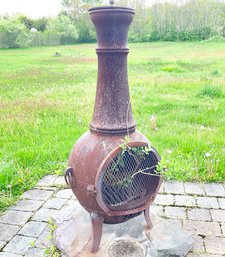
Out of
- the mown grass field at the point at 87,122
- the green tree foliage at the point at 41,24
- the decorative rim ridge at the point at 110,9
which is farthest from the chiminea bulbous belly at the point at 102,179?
the green tree foliage at the point at 41,24

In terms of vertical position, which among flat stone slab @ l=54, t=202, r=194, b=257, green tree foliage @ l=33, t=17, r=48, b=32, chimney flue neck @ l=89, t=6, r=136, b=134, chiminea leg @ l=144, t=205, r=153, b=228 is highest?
green tree foliage @ l=33, t=17, r=48, b=32

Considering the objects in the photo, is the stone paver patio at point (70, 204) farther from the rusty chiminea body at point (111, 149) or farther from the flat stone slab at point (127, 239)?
the rusty chiminea body at point (111, 149)

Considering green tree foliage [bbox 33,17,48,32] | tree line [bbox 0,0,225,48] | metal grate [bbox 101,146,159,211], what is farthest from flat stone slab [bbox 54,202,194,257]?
green tree foliage [bbox 33,17,48,32]

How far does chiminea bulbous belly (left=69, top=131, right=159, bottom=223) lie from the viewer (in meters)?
2.30

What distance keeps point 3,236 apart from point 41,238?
0.33m

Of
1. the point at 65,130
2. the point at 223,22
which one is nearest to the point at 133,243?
the point at 65,130

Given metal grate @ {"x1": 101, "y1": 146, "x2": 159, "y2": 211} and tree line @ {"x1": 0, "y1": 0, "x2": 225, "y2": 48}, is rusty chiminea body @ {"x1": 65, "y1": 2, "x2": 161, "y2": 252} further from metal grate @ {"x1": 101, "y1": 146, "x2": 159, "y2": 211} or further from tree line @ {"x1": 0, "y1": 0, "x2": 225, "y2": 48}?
tree line @ {"x1": 0, "y1": 0, "x2": 225, "y2": 48}

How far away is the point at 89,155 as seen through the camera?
2.38 m

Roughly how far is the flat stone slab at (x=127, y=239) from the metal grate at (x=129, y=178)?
12.7 inches

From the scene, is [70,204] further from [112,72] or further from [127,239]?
[112,72]

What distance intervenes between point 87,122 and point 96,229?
11.0 feet

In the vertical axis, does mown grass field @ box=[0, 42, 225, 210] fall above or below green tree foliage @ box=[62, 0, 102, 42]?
below

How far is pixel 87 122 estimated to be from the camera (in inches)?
225

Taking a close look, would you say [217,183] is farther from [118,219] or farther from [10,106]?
[10,106]
